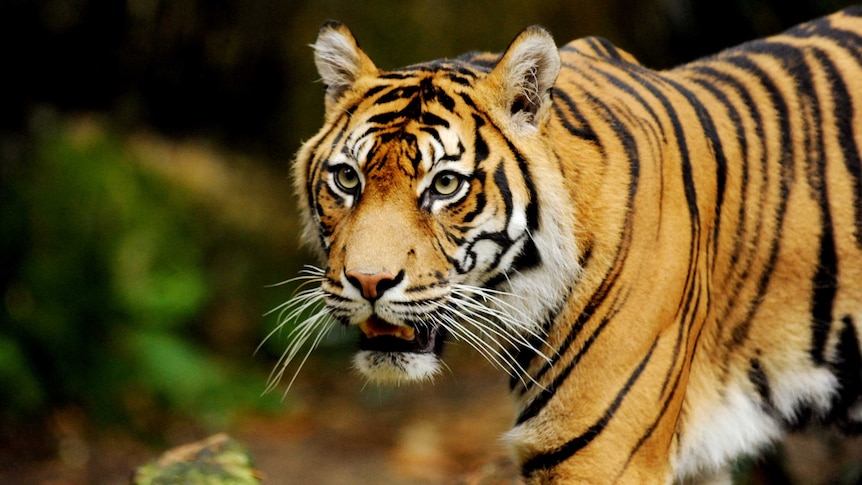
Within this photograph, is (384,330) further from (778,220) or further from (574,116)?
(778,220)

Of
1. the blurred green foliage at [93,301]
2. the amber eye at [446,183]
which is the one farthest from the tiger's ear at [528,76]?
the blurred green foliage at [93,301]

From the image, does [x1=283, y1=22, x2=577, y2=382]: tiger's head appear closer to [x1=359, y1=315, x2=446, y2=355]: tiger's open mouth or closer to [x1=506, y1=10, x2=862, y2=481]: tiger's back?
[x1=359, y1=315, x2=446, y2=355]: tiger's open mouth

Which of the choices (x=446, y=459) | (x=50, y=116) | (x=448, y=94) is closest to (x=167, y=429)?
(x=446, y=459)

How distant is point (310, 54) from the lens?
7414mm

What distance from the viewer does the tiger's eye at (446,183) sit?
2.86 metres

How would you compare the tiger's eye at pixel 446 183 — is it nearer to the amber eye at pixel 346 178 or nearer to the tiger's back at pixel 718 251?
the amber eye at pixel 346 178

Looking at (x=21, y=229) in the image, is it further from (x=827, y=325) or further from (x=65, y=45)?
(x=827, y=325)

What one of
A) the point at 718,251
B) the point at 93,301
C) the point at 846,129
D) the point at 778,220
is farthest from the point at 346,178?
the point at 93,301

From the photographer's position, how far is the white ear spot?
10.4ft

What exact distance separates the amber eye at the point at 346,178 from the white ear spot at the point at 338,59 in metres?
0.39

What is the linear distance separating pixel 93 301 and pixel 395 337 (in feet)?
13.7

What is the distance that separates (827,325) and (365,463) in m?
3.85

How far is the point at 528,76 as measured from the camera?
114 inches

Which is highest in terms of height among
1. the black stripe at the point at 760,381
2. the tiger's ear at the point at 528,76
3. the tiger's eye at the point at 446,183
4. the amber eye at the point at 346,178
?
the tiger's ear at the point at 528,76
